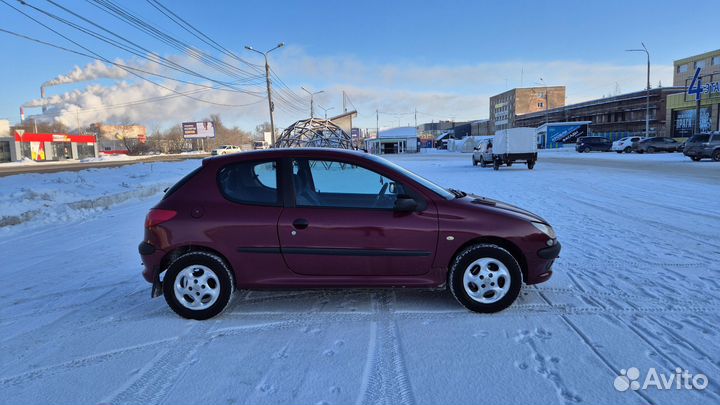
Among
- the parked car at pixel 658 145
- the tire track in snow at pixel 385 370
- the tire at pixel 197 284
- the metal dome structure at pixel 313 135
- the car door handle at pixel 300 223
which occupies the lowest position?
the tire track in snow at pixel 385 370

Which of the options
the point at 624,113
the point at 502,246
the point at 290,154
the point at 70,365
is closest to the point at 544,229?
the point at 502,246

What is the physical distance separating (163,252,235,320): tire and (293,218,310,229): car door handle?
0.78m

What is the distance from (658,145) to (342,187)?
43.3m

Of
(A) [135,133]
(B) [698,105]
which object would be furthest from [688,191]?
(A) [135,133]

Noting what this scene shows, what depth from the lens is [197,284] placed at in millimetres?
4016

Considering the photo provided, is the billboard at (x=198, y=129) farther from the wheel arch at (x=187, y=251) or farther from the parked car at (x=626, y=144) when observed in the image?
the wheel arch at (x=187, y=251)

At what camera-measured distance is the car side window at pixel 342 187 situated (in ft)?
13.5

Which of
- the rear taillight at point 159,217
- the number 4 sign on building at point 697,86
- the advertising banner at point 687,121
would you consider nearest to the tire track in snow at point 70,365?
the rear taillight at point 159,217

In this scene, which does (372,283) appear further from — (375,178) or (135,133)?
(135,133)

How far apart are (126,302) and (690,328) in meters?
5.31

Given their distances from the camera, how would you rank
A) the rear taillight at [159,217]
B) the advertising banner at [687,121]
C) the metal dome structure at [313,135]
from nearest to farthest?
the rear taillight at [159,217] < the metal dome structure at [313,135] < the advertising banner at [687,121]

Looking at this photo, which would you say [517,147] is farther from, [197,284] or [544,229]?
[197,284]

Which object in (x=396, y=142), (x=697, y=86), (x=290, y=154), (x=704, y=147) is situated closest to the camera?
(x=290, y=154)

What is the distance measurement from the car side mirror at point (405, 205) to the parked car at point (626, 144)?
146ft
